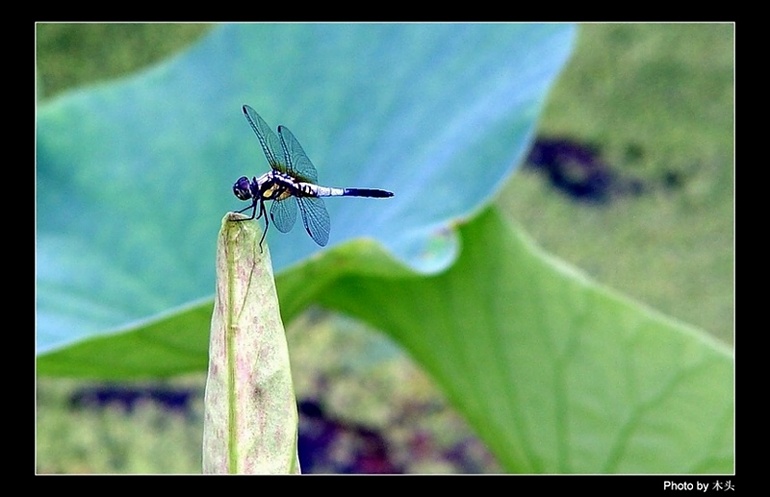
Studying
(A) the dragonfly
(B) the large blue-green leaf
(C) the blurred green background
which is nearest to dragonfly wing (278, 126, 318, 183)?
(A) the dragonfly

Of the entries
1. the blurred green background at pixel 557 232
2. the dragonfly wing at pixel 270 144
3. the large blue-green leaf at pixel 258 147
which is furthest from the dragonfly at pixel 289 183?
the blurred green background at pixel 557 232

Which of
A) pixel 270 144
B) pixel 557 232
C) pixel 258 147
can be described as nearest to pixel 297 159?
pixel 270 144

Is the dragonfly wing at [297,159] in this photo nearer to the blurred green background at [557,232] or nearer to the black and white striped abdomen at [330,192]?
the black and white striped abdomen at [330,192]

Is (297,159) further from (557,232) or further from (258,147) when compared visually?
(557,232)

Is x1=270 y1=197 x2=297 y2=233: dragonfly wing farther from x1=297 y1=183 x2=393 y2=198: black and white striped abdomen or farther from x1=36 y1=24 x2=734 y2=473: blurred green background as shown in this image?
x1=36 y1=24 x2=734 y2=473: blurred green background
